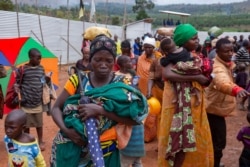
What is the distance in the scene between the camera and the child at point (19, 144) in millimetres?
3113

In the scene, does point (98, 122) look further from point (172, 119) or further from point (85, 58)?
point (85, 58)

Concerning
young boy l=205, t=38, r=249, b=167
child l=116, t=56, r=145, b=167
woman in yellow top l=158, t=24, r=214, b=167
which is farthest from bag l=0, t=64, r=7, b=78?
young boy l=205, t=38, r=249, b=167

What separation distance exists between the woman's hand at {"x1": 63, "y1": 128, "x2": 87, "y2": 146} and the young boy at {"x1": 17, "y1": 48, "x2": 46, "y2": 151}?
129 inches

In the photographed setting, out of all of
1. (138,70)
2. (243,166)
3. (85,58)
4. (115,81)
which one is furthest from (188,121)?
(138,70)

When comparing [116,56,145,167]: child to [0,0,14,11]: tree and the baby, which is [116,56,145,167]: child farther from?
[0,0,14,11]: tree

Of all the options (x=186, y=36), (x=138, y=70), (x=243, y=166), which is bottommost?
(x=243, y=166)

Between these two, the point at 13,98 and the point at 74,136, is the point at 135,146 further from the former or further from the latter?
the point at 13,98

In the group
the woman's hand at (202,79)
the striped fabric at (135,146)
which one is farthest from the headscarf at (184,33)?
the striped fabric at (135,146)

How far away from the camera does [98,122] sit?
2557 mm

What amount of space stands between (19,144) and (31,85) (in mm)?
2673

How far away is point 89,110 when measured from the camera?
248 centimetres

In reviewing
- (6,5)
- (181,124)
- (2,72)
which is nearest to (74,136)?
(181,124)

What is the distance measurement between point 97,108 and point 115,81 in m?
0.25

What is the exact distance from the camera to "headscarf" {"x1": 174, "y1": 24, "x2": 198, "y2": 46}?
4141 millimetres
